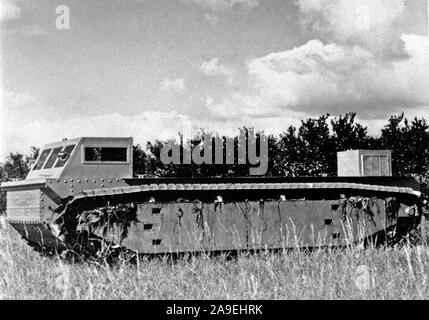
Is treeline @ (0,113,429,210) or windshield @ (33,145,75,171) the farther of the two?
treeline @ (0,113,429,210)

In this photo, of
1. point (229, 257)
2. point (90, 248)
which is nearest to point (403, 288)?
point (229, 257)

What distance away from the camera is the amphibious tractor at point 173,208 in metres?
9.97

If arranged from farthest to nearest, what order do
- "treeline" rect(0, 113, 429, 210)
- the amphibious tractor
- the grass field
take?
"treeline" rect(0, 113, 429, 210)
the amphibious tractor
the grass field

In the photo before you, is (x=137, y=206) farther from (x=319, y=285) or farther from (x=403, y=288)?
(x=403, y=288)

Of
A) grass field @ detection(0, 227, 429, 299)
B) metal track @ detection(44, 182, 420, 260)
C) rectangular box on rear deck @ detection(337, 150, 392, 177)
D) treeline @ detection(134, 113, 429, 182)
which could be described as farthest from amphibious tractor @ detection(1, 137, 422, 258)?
A: treeline @ detection(134, 113, 429, 182)

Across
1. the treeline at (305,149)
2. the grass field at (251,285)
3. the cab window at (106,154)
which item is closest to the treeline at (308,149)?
the treeline at (305,149)

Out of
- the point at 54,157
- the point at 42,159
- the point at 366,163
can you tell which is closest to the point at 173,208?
the point at 54,157

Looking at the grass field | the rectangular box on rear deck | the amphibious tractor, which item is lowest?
the grass field

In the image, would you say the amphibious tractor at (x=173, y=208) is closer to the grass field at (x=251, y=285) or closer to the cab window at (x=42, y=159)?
the cab window at (x=42, y=159)

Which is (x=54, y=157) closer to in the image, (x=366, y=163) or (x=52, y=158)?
(x=52, y=158)

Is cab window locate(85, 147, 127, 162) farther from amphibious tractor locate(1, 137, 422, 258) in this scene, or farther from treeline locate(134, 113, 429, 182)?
treeline locate(134, 113, 429, 182)

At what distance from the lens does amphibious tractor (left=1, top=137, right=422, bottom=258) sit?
32.7 ft

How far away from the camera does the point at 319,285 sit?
684 centimetres

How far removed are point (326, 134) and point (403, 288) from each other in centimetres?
1109
